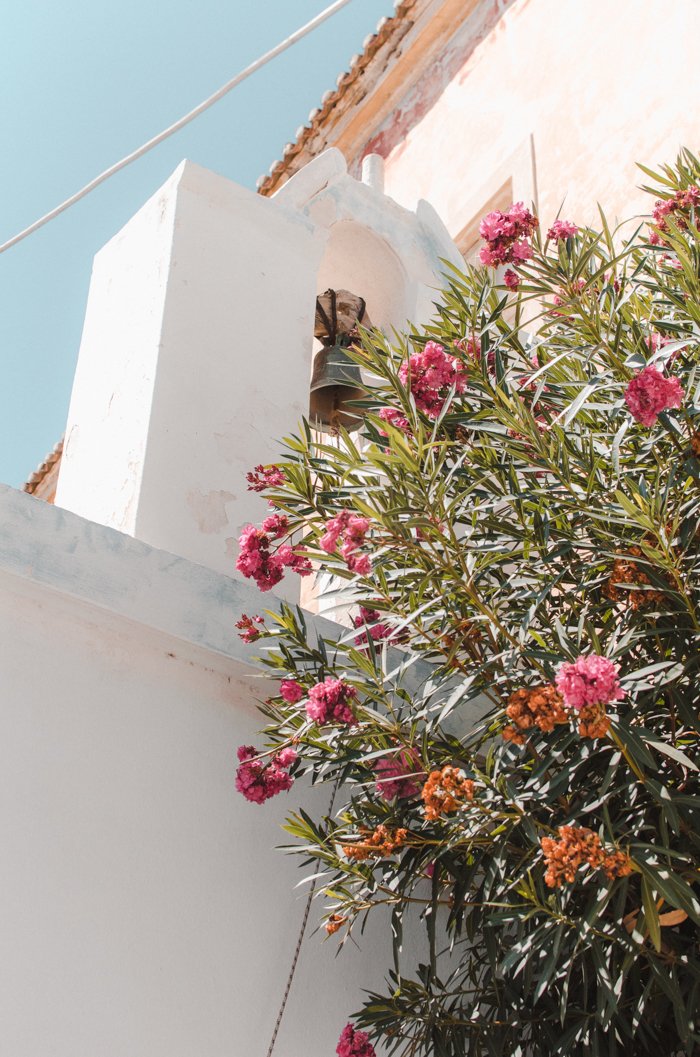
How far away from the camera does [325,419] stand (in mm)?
4715

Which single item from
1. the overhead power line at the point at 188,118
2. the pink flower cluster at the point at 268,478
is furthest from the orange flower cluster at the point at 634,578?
the overhead power line at the point at 188,118

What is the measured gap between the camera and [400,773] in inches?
109

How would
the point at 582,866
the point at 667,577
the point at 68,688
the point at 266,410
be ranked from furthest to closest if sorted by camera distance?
the point at 266,410 → the point at 68,688 → the point at 667,577 → the point at 582,866

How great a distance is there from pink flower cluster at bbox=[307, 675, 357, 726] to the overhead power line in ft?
11.7

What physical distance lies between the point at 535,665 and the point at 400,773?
1.31 feet

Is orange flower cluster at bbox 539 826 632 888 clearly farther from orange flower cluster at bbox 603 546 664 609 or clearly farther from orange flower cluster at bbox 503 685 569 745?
orange flower cluster at bbox 603 546 664 609

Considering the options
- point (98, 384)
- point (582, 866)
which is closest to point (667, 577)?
point (582, 866)

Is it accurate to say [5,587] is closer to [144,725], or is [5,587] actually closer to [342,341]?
[144,725]

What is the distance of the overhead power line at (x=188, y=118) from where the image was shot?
5484 mm

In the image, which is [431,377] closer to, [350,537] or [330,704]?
[350,537]

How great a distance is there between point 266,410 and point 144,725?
1191mm

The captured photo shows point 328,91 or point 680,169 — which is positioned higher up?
point 328,91

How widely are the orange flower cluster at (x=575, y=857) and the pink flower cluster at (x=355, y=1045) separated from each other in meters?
0.70

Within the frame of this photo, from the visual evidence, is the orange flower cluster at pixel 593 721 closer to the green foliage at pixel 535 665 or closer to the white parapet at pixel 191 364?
the green foliage at pixel 535 665
